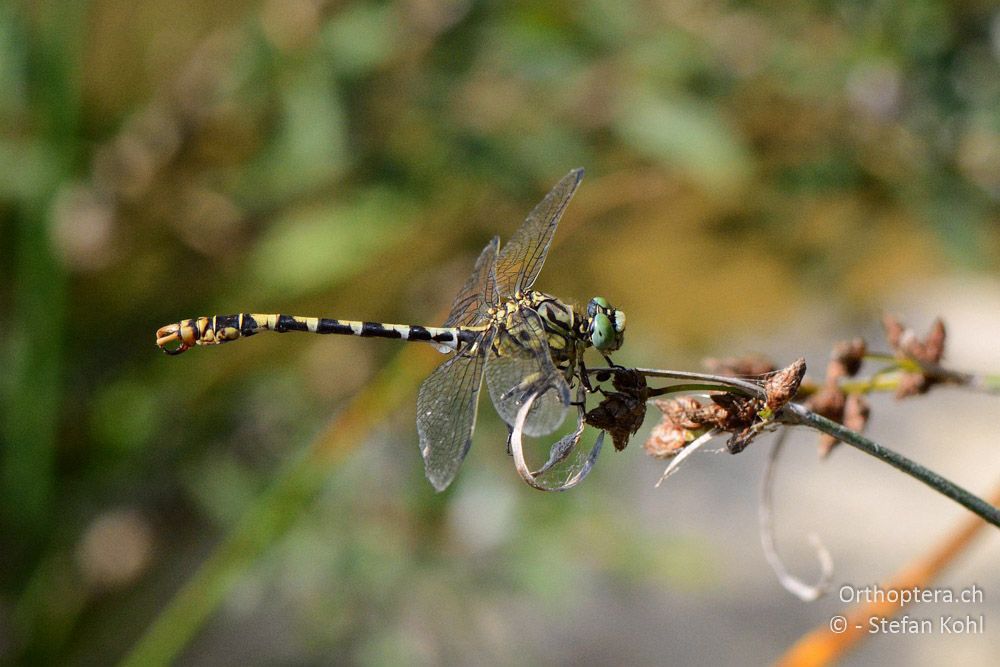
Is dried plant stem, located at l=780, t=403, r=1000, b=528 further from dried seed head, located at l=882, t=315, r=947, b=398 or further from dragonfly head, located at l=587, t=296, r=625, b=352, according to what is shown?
dragonfly head, located at l=587, t=296, r=625, b=352

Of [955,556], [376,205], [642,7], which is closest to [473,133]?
[376,205]

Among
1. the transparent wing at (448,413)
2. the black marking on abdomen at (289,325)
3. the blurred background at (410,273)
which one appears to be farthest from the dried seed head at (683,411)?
the blurred background at (410,273)

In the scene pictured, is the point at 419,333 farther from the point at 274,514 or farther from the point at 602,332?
the point at 274,514

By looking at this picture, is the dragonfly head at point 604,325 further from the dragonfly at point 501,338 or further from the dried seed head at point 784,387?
the dried seed head at point 784,387

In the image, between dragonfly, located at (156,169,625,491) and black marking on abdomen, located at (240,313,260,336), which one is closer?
dragonfly, located at (156,169,625,491)

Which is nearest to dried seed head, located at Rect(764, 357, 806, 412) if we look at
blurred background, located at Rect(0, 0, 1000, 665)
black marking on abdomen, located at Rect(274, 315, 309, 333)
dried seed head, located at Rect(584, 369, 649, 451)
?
dried seed head, located at Rect(584, 369, 649, 451)

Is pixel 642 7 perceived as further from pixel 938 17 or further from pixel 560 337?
pixel 560 337

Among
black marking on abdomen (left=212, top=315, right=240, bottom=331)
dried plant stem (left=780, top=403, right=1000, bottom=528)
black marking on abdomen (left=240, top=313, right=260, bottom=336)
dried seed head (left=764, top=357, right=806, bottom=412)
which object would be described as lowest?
dried plant stem (left=780, top=403, right=1000, bottom=528)
